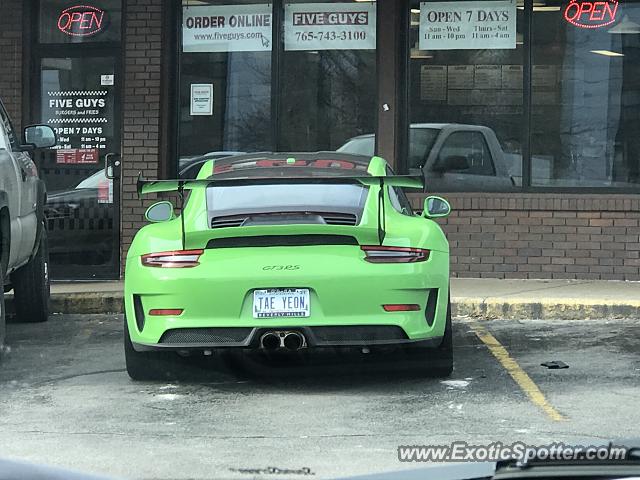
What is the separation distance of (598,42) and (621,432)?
6714mm

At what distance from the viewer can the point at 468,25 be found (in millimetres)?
12477

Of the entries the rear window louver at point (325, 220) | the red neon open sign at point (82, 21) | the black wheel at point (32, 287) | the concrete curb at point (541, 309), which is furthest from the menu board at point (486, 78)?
the rear window louver at point (325, 220)

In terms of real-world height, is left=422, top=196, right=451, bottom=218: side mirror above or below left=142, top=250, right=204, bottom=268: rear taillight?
above

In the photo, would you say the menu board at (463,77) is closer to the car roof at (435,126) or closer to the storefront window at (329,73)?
the car roof at (435,126)

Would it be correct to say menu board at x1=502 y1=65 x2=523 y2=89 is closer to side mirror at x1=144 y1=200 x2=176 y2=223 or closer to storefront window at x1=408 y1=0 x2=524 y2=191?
storefront window at x1=408 y1=0 x2=524 y2=191

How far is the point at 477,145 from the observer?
1242cm

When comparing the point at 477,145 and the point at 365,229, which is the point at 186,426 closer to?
the point at 365,229

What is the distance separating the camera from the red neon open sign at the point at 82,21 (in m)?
13.1

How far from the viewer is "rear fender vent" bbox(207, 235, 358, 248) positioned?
7195 millimetres

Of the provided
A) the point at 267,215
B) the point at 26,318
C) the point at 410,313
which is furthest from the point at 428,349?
the point at 26,318

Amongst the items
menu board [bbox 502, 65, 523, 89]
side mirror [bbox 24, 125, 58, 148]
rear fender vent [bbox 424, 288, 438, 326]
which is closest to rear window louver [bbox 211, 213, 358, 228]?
rear fender vent [bbox 424, 288, 438, 326]

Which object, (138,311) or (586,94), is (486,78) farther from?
(138,311)

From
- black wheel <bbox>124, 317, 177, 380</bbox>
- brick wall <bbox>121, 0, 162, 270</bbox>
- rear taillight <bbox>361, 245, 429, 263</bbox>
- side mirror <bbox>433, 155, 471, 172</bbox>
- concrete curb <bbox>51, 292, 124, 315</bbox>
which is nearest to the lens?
rear taillight <bbox>361, 245, 429, 263</bbox>

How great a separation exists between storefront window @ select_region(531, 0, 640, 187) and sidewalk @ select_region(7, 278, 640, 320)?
44.6 inches
